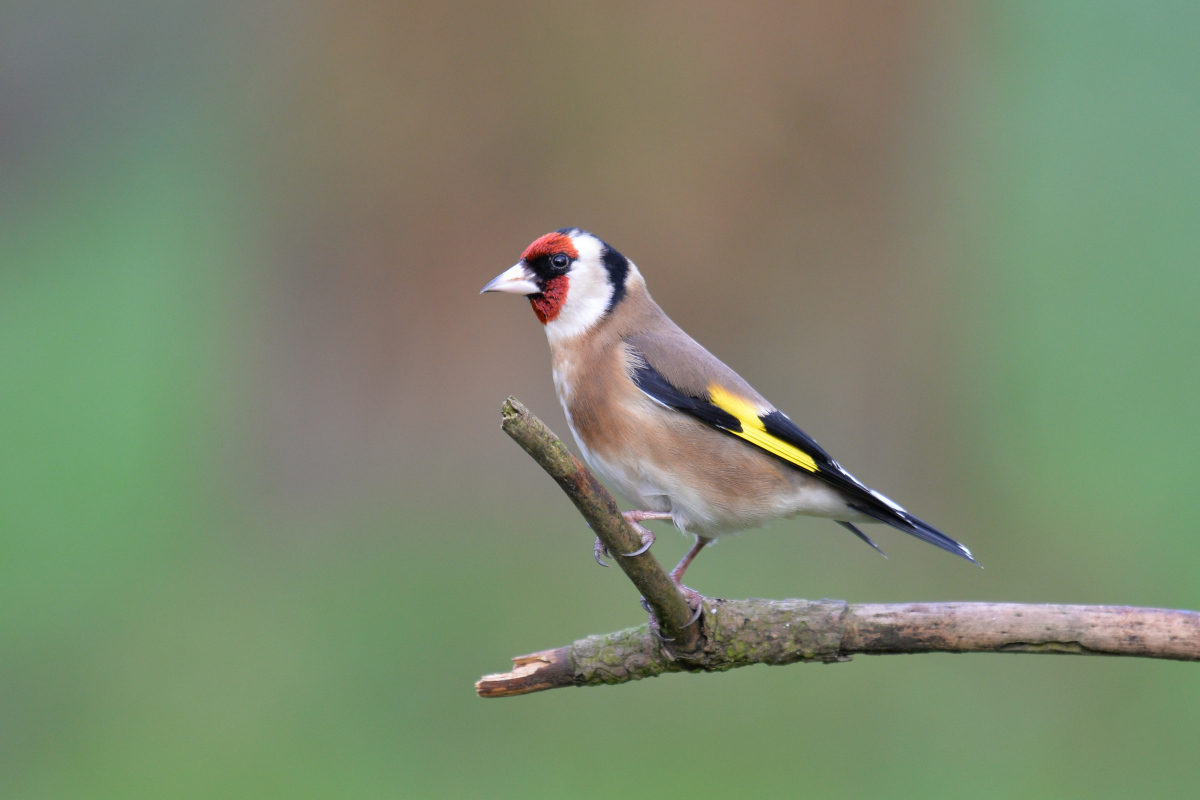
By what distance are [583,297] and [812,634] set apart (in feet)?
3.82

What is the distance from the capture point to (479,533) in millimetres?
6121

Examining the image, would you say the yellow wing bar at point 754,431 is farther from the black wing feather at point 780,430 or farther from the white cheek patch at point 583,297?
the white cheek patch at point 583,297

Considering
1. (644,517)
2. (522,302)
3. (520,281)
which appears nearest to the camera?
(644,517)

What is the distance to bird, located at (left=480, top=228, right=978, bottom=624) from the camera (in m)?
2.80

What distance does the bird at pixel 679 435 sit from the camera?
9.19 ft

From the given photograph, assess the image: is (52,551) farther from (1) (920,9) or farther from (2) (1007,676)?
(1) (920,9)

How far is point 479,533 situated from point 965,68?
4.12 meters

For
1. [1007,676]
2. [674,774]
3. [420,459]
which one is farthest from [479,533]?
[1007,676]

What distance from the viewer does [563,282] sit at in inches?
120

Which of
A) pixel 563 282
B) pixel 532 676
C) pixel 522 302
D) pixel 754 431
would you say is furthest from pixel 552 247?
pixel 522 302

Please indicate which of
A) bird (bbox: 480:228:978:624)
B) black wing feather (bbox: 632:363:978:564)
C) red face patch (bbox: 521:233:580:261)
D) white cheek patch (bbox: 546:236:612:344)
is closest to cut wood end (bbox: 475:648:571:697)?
bird (bbox: 480:228:978:624)

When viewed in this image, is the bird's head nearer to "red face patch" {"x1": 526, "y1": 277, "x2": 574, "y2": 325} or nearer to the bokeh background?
"red face patch" {"x1": 526, "y1": 277, "x2": 574, "y2": 325}

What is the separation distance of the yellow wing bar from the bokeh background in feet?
8.60

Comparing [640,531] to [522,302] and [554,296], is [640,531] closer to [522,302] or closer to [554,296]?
[554,296]
